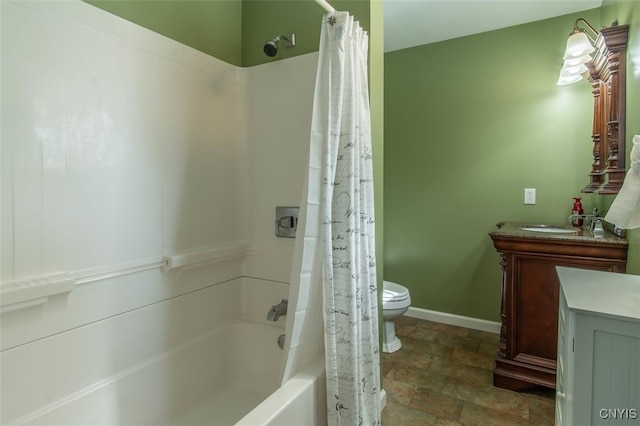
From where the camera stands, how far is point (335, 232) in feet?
4.21

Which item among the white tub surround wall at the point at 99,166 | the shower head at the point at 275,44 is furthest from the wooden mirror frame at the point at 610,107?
the white tub surround wall at the point at 99,166

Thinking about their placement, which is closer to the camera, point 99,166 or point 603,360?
point 603,360

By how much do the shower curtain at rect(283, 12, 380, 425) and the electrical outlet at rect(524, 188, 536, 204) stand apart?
1.77 m

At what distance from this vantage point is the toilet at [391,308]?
210cm

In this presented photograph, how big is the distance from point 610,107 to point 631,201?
1.21 metres

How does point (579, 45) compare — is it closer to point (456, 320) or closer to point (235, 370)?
point (456, 320)

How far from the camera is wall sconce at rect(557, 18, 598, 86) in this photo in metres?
1.93

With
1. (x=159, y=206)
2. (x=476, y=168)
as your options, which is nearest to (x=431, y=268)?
(x=476, y=168)

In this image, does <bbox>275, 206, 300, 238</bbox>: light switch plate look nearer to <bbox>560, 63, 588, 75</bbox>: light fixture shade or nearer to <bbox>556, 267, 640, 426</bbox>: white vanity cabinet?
<bbox>556, 267, 640, 426</bbox>: white vanity cabinet

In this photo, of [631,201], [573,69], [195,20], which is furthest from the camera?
[573,69]

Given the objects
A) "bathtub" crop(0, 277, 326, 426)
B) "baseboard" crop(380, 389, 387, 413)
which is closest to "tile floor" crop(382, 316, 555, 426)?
"baseboard" crop(380, 389, 387, 413)

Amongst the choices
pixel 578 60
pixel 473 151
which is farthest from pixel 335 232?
pixel 578 60

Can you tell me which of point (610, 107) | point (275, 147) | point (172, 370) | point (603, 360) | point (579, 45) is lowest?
point (172, 370)

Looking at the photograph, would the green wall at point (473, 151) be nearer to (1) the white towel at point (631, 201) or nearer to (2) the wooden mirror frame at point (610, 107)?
(2) the wooden mirror frame at point (610, 107)
